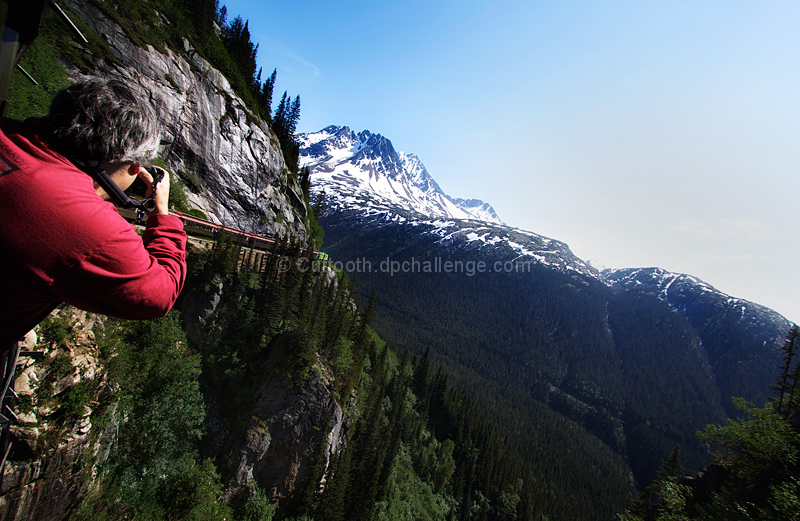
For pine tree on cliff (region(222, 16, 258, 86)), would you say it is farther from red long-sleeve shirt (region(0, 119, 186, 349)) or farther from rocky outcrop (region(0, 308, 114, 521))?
red long-sleeve shirt (region(0, 119, 186, 349))

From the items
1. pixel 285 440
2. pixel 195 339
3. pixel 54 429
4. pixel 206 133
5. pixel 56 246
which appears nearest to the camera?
pixel 56 246

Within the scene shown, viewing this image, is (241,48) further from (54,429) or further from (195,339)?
(54,429)

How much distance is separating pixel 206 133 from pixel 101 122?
47.0 m

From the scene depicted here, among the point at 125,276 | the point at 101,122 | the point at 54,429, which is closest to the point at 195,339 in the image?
the point at 54,429

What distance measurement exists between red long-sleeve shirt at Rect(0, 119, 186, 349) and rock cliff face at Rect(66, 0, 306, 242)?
4027cm

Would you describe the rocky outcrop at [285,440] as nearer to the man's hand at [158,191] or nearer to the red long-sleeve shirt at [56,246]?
the man's hand at [158,191]

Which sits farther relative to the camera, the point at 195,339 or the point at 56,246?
the point at 195,339

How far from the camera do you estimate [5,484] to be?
1120 centimetres

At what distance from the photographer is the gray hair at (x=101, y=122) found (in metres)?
1.92

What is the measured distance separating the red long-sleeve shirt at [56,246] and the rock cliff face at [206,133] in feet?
132

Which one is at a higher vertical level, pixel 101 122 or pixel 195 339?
pixel 101 122

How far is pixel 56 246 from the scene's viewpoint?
144 cm

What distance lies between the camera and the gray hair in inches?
75.4

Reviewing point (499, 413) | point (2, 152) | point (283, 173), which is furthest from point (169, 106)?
point (499, 413)
